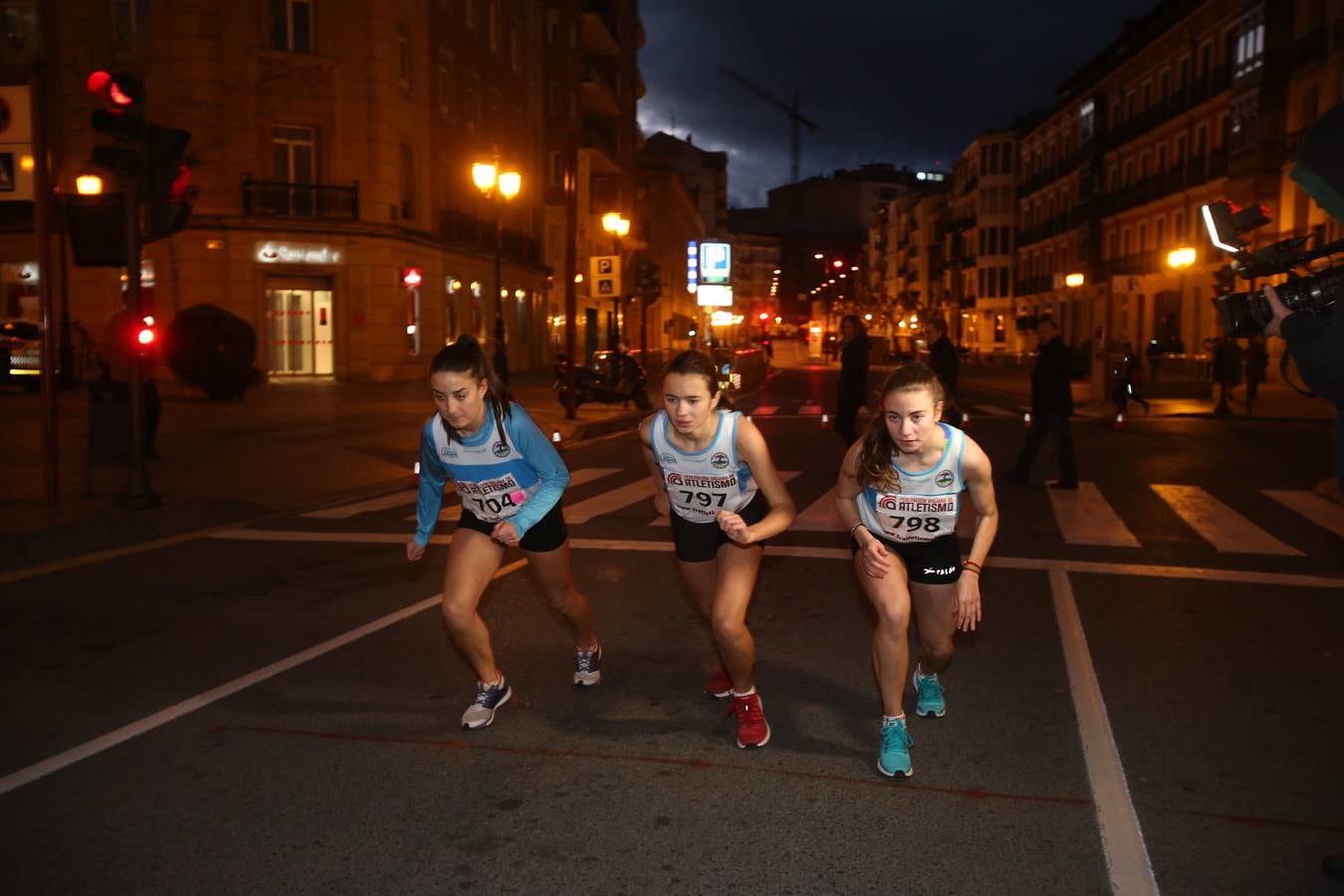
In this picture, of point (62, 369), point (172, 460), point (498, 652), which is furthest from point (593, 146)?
point (498, 652)

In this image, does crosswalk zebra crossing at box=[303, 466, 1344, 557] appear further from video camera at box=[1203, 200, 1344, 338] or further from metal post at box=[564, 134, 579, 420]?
metal post at box=[564, 134, 579, 420]

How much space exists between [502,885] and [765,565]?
17.4ft

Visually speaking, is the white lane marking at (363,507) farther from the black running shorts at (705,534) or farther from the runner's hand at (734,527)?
the runner's hand at (734,527)

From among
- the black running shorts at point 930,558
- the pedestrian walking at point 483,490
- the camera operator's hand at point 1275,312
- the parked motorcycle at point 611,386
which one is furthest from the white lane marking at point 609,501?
the parked motorcycle at point 611,386

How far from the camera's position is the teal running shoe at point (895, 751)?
173 inches

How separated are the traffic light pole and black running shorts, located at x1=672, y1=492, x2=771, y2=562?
7242 mm

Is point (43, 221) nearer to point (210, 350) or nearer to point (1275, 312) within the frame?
point (1275, 312)

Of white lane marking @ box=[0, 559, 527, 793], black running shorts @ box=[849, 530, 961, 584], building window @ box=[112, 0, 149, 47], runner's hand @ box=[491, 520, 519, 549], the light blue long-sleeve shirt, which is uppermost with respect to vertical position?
building window @ box=[112, 0, 149, 47]

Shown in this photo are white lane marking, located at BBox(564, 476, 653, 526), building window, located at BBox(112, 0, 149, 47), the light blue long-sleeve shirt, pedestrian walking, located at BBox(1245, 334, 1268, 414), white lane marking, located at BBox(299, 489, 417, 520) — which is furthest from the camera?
building window, located at BBox(112, 0, 149, 47)

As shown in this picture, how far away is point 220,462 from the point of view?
14461 mm

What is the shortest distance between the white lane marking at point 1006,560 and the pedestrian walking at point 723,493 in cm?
423

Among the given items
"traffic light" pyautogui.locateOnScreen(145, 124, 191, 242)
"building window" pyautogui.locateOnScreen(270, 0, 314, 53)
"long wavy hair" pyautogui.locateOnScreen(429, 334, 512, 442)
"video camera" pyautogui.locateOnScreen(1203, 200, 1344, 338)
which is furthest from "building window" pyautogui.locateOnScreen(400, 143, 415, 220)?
"video camera" pyautogui.locateOnScreen(1203, 200, 1344, 338)

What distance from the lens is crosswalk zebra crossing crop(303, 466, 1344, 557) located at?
32.3 feet

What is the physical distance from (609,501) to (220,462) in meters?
5.36
